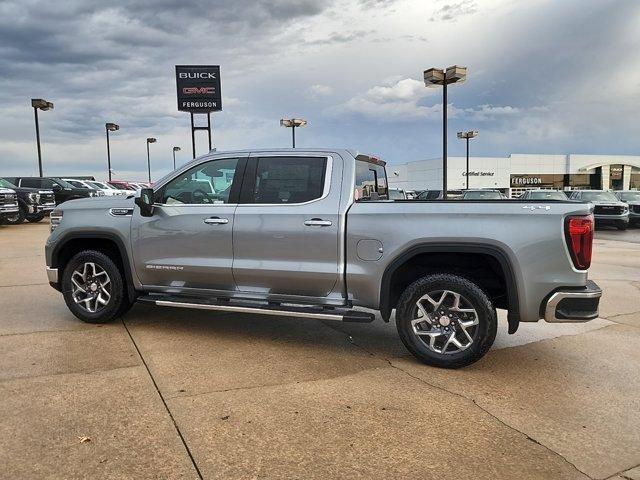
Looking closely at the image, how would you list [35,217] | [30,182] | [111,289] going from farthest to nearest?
[30,182], [35,217], [111,289]

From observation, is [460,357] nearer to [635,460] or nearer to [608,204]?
[635,460]

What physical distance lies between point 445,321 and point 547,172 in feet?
276

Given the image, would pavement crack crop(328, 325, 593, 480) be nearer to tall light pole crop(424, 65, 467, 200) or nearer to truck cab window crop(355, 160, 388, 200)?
truck cab window crop(355, 160, 388, 200)

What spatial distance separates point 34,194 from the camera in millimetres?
19969

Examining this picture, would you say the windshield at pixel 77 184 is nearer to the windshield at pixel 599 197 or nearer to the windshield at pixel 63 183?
the windshield at pixel 63 183

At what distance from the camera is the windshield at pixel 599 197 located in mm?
22062

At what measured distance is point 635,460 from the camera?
3.01 m

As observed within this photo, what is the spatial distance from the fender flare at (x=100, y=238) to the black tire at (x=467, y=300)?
289 centimetres

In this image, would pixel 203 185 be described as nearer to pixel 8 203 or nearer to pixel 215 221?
pixel 215 221

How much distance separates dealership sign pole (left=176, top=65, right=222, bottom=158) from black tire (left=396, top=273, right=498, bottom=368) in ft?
95.5

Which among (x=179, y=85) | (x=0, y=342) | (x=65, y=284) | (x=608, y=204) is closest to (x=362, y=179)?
(x=65, y=284)

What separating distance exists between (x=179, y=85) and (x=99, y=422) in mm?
31054

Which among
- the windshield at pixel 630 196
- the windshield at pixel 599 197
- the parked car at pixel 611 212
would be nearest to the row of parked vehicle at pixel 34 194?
the parked car at pixel 611 212

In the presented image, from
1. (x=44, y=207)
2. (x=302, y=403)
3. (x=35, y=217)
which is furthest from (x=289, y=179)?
(x=35, y=217)
